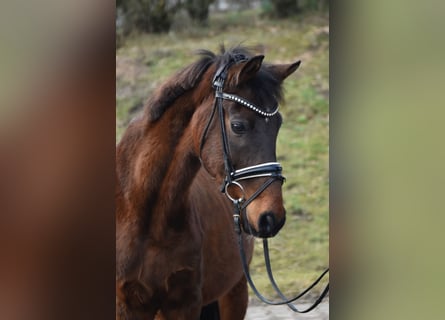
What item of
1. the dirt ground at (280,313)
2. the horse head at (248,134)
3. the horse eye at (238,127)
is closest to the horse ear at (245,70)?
the horse head at (248,134)

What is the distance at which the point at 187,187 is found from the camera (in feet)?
5.77

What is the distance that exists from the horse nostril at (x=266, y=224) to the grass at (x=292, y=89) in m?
0.08

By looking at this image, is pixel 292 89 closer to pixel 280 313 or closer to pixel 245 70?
pixel 245 70

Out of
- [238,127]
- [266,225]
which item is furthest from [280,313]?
[238,127]

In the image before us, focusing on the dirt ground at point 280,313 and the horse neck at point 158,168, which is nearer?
the dirt ground at point 280,313

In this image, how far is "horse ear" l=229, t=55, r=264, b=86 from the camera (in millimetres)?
1553

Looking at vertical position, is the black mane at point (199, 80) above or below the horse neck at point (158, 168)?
above

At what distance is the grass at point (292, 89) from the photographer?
162cm

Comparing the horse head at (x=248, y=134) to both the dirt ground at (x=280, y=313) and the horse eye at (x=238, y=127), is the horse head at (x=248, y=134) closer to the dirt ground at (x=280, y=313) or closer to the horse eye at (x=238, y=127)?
the horse eye at (x=238, y=127)

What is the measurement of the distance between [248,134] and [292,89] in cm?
17

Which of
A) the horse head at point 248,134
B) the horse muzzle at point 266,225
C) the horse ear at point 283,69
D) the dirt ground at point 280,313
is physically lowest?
the dirt ground at point 280,313

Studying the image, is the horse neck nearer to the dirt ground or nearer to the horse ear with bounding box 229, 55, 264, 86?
the horse ear with bounding box 229, 55, 264, 86
